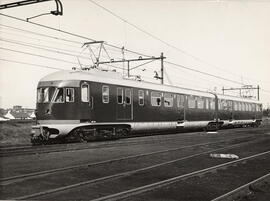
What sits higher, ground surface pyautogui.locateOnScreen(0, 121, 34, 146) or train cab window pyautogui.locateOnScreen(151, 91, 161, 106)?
train cab window pyautogui.locateOnScreen(151, 91, 161, 106)

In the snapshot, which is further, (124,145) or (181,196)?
(124,145)

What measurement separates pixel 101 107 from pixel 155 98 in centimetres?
593

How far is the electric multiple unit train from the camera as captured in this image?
16.7 meters

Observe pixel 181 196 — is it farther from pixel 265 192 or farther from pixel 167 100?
pixel 167 100

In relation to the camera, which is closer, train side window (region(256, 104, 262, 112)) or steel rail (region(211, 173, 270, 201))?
steel rail (region(211, 173, 270, 201))

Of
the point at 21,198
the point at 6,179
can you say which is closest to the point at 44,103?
the point at 6,179

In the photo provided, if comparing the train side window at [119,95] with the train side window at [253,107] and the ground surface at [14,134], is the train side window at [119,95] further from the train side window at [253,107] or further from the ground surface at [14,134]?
the train side window at [253,107]

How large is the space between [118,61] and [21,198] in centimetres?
2351

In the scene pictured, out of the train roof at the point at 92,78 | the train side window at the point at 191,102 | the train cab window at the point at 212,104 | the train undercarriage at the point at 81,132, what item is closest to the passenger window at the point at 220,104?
the train cab window at the point at 212,104

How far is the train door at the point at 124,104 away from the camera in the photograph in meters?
19.6

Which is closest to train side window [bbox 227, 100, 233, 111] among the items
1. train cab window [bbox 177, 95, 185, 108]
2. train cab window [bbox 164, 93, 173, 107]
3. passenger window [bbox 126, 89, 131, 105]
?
train cab window [bbox 177, 95, 185, 108]

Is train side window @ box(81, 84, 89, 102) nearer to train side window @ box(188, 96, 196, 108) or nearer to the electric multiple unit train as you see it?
the electric multiple unit train

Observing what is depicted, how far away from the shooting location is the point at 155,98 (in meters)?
23.4

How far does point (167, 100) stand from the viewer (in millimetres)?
24828
